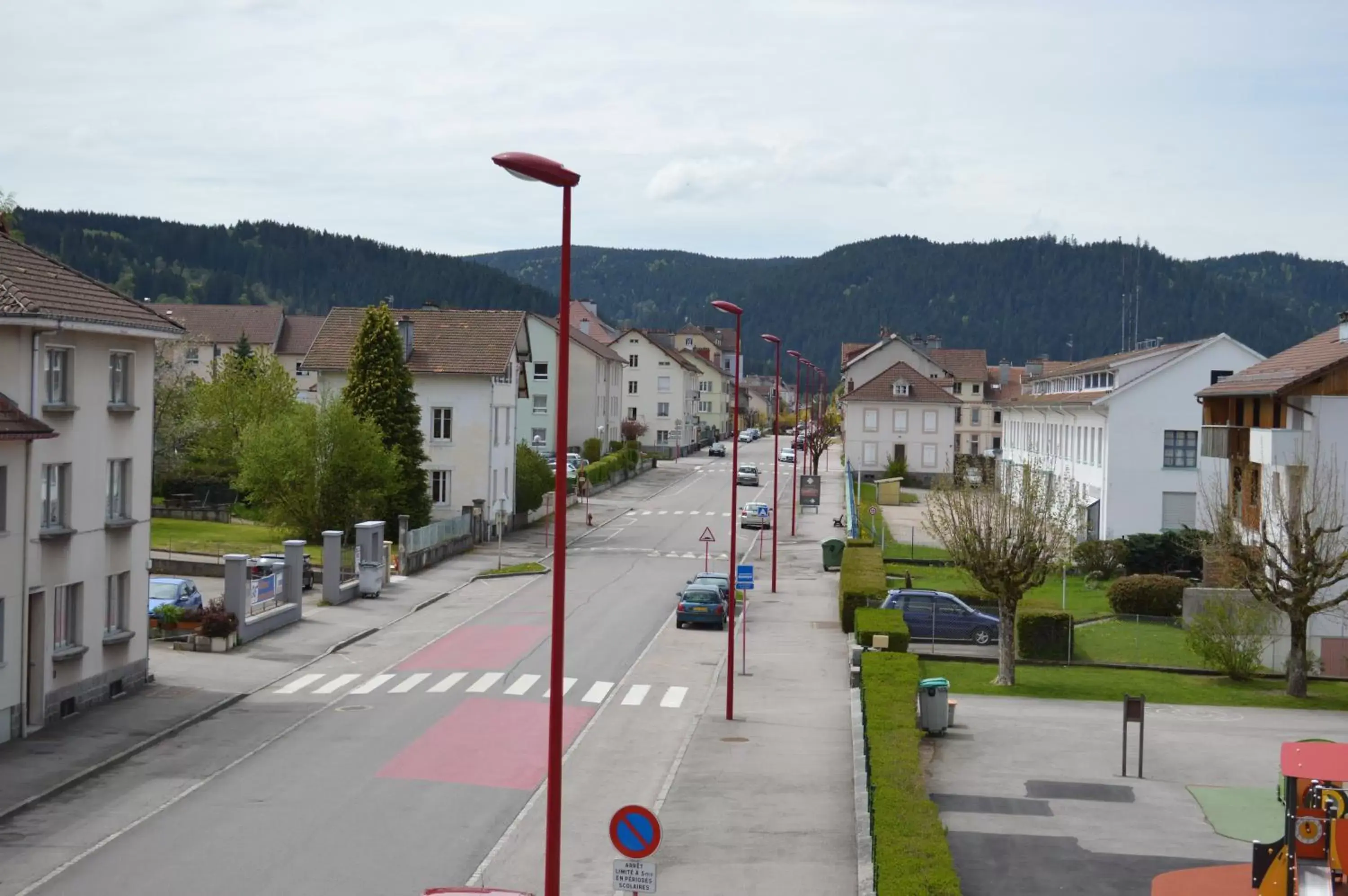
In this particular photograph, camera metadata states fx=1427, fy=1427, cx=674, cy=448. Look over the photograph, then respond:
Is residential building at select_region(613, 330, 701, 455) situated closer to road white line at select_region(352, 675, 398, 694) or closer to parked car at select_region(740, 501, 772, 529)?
parked car at select_region(740, 501, 772, 529)

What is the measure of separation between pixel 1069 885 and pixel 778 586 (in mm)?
31529

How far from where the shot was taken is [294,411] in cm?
5228

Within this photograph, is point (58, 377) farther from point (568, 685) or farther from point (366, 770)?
point (568, 685)

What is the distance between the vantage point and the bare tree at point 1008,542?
3259cm

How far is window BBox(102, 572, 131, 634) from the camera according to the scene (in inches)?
1102

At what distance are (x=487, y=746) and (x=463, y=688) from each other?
575 centimetres

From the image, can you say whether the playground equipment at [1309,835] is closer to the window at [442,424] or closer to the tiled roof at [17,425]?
the tiled roof at [17,425]

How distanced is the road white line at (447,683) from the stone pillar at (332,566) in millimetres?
10003

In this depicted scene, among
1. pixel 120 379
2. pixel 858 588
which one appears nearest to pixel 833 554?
pixel 858 588

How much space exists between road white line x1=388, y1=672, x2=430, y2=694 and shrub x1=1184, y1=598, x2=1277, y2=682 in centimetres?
1821

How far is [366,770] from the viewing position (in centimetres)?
2267

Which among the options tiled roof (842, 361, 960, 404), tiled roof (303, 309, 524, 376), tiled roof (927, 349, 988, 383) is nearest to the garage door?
tiled roof (303, 309, 524, 376)

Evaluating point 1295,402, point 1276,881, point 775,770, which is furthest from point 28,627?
point 1295,402

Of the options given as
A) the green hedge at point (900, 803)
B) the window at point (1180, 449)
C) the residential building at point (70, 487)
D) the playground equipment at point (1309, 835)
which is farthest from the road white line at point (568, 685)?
the window at point (1180, 449)
